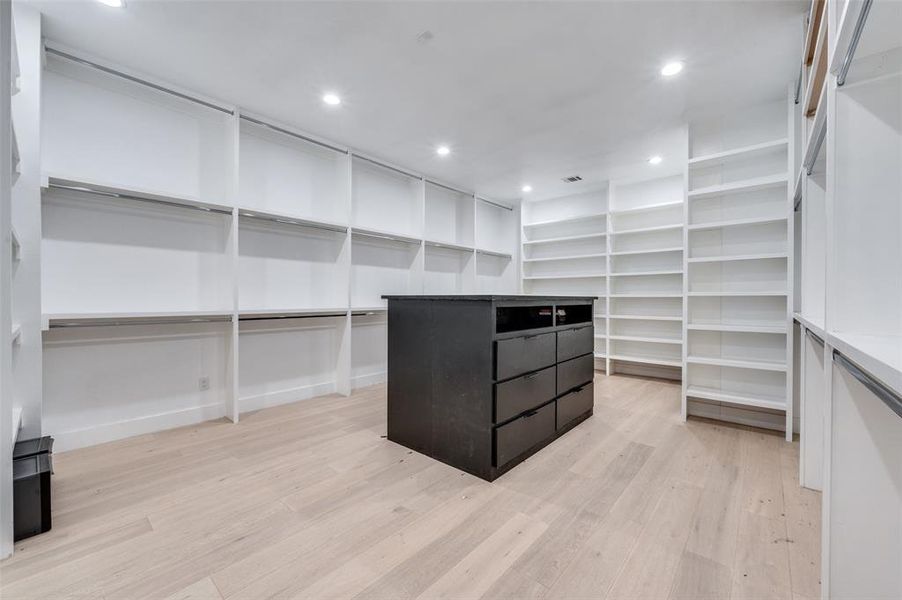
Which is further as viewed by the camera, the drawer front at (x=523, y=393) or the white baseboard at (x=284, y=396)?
the white baseboard at (x=284, y=396)

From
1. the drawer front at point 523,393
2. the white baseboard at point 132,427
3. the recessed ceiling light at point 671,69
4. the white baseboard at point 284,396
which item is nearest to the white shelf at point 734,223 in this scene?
the recessed ceiling light at point 671,69

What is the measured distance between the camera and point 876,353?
2.15ft

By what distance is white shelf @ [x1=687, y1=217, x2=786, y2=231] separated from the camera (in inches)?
111

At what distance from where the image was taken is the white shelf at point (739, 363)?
2.77 meters

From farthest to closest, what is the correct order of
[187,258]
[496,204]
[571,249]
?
1. [496,204]
2. [571,249]
3. [187,258]

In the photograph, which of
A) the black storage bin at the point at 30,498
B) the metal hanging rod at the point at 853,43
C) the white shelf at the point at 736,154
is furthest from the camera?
the white shelf at the point at 736,154

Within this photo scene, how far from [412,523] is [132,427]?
2.38m

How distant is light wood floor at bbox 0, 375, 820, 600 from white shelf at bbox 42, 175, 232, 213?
1707 mm

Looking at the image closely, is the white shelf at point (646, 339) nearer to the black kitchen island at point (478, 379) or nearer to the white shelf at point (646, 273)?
the white shelf at point (646, 273)

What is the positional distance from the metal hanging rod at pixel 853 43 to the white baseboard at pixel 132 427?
13.0 feet

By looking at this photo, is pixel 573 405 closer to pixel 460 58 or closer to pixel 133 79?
pixel 460 58

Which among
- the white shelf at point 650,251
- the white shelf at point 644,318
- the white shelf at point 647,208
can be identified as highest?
the white shelf at point 647,208

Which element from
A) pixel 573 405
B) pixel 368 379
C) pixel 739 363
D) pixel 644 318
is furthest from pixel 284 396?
pixel 644 318

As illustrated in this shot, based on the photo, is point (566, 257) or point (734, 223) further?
point (566, 257)
